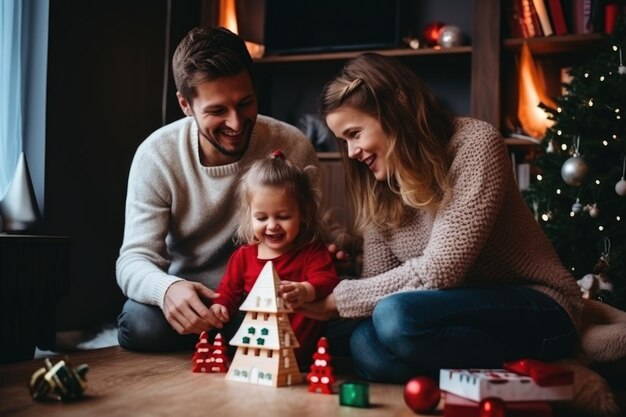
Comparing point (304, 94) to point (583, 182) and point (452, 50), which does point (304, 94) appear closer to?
point (452, 50)

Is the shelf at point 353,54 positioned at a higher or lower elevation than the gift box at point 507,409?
higher

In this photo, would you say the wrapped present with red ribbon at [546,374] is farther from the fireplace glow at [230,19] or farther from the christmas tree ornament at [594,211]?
the fireplace glow at [230,19]

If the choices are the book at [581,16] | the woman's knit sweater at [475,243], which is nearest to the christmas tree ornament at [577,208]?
the woman's knit sweater at [475,243]

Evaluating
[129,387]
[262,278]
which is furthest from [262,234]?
[129,387]

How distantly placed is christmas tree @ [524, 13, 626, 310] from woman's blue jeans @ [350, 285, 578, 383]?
0.81 metres

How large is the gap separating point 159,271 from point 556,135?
5.18 feet

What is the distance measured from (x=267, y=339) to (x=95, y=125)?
1.69m

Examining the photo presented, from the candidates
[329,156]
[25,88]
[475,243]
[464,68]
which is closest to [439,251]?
[475,243]

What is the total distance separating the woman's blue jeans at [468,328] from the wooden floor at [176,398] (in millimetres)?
118

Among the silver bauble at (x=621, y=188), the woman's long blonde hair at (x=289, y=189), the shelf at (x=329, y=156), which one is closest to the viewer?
the woman's long blonde hair at (x=289, y=189)

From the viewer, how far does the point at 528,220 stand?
1.91m

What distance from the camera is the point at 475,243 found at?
1.75 m

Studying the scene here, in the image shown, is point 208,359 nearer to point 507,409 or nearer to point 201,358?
point 201,358

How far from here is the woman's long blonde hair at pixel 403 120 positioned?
1841 mm
